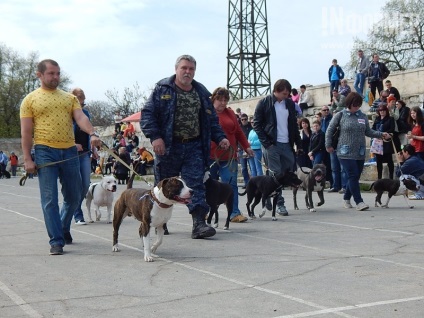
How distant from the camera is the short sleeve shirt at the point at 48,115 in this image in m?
7.90

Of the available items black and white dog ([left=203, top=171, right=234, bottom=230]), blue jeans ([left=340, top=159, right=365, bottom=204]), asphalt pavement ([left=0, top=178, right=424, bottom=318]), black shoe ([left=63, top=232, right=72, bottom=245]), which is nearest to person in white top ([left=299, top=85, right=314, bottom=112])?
blue jeans ([left=340, top=159, right=365, bottom=204])

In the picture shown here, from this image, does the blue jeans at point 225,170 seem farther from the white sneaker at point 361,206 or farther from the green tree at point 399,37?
the green tree at point 399,37

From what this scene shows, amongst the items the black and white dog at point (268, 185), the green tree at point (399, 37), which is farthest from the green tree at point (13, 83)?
the black and white dog at point (268, 185)

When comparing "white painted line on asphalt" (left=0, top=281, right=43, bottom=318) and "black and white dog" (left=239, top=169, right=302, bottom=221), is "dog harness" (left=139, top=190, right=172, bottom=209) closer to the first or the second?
"white painted line on asphalt" (left=0, top=281, right=43, bottom=318)

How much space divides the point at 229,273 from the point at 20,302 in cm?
198

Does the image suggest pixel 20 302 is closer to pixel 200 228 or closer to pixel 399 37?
pixel 200 228

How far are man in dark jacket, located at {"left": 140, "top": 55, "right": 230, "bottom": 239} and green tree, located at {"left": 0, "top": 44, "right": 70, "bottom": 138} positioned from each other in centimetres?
7209

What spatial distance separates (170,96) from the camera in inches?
345

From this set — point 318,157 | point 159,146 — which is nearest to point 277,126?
point 159,146

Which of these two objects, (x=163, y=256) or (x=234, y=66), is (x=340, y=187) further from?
(x=234, y=66)

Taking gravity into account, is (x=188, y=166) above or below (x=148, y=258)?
above

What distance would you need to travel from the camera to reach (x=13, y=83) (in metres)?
77.9

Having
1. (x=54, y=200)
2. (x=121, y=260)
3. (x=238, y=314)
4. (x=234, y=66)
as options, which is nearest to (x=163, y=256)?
(x=121, y=260)

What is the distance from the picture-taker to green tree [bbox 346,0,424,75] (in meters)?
49.5
